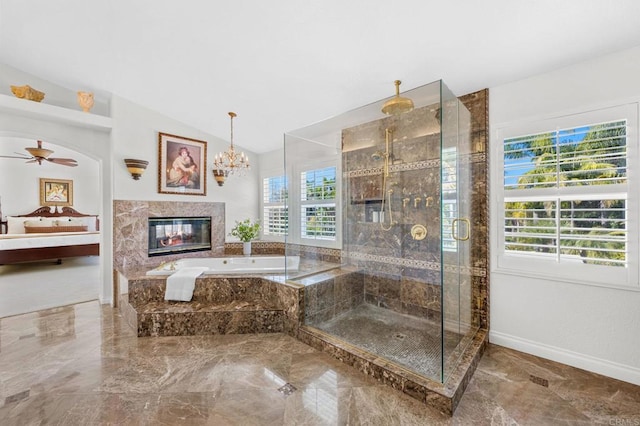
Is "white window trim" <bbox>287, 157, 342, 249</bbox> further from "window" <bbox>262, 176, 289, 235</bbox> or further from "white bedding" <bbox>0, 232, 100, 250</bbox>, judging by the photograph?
"white bedding" <bbox>0, 232, 100, 250</bbox>

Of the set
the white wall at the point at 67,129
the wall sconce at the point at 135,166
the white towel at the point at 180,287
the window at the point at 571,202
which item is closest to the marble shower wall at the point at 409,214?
the window at the point at 571,202

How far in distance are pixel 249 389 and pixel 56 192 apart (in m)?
7.98

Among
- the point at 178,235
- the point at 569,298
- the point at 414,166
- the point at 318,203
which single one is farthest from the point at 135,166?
the point at 569,298

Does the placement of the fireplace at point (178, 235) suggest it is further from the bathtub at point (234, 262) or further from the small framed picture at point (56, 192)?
the small framed picture at point (56, 192)

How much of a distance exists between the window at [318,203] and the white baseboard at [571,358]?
206 centimetres

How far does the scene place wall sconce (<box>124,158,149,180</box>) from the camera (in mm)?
3633

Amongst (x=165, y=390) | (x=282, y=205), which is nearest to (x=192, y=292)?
(x=165, y=390)

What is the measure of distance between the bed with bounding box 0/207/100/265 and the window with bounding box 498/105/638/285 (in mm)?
7848

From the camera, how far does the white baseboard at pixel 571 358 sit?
200 centimetres

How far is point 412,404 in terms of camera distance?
1.78 m

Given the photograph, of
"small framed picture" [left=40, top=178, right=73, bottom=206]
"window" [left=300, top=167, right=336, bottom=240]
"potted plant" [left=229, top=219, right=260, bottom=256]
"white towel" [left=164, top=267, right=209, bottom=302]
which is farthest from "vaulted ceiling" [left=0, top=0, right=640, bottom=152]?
"small framed picture" [left=40, top=178, right=73, bottom=206]

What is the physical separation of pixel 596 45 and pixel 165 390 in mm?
3831

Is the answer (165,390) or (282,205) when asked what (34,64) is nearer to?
(282,205)

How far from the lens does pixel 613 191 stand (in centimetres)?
201
